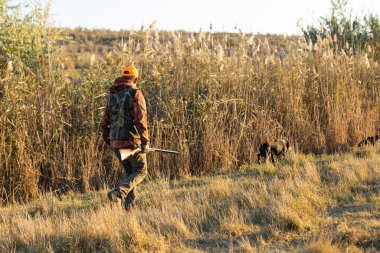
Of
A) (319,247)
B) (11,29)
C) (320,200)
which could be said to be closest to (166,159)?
(320,200)

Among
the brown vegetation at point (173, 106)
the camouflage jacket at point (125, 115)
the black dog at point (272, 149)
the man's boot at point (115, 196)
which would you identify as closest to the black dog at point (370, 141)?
the brown vegetation at point (173, 106)

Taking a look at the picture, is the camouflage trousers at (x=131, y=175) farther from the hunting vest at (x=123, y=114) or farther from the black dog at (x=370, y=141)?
the black dog at (x=370, y=141)

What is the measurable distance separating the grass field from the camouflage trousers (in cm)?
22

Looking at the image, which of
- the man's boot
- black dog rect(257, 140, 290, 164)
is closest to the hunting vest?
the man's boot

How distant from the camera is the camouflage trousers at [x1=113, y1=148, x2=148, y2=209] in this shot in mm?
6512

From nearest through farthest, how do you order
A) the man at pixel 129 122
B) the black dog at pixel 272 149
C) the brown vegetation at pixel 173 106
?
the man at pixel 129 122
the brown vegetation at pixel 173 106
the black dog at pixel 272 149

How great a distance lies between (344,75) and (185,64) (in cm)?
386

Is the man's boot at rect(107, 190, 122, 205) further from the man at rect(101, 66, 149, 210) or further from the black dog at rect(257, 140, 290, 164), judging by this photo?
the black dog at rect(257, 140, 290, 164)

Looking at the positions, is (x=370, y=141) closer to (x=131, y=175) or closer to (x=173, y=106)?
(x=173, y=106)

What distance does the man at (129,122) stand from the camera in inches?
256

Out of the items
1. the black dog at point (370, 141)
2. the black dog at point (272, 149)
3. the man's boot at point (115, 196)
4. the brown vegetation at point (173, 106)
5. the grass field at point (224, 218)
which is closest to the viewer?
the grass field at point (224, 218)

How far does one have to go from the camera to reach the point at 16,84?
336 inches

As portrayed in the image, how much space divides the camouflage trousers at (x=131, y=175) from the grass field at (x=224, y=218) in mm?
219

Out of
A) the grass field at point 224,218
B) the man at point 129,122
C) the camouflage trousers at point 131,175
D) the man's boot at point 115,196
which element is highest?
the man at point 129,122
